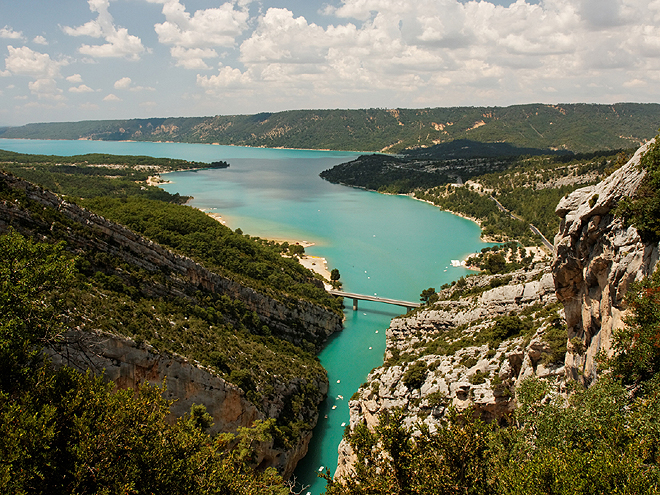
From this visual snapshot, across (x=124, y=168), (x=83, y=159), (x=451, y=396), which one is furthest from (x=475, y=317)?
(x=83, y=159)

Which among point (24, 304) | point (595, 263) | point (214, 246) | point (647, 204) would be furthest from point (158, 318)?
point (647, 204)

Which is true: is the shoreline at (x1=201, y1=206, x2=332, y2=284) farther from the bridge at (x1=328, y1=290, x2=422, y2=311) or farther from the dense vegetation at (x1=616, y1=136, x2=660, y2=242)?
the dense vegetation at (x1=616, y1=136, x2=660, y2=242)

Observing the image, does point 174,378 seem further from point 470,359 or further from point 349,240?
point 349,240

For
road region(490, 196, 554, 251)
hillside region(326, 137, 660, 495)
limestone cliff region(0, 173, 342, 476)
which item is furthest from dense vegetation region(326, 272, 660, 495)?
road region(490, 196, 554, 251)

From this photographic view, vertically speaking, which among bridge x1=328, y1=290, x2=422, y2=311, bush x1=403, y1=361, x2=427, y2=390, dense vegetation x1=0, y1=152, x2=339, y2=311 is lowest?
bridge x1=328, y1=290, x2=422, y2=311

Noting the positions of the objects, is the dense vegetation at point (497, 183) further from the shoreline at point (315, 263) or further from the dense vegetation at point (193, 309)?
the dense vegetation at point (193, 309)

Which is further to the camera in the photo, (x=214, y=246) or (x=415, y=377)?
(x=214, y=246)
